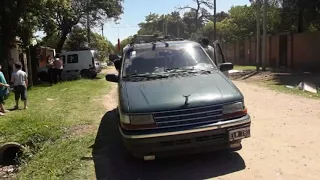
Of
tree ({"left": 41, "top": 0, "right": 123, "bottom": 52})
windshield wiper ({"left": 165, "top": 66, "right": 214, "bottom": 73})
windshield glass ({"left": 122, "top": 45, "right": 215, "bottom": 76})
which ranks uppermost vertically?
tree ({"left": 41, "top": 0, "right": 123, "bottom": 52})

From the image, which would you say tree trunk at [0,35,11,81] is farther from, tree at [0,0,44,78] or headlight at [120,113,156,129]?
headlight at [120,113,156,129]

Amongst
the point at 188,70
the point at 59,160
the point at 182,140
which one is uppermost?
the point at 188,70

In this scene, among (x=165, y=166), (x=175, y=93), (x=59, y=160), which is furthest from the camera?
(x=59, y=160)

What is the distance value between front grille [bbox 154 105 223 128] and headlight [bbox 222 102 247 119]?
0.19m

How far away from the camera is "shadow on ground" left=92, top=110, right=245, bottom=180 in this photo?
528 centimetres

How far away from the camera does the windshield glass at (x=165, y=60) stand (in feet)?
21.5

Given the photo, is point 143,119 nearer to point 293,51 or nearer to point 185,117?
point 185,117

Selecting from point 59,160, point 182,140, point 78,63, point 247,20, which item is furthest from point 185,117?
point 247,20

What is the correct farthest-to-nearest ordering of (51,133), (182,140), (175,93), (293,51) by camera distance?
1. (293,51)
2. (51,133)
3. (175,93)
4. (182,140)

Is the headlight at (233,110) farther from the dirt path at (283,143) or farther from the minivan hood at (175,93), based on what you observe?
the dirt path at (283,143)

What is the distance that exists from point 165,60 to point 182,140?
2.01 meters

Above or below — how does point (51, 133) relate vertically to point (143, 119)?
below

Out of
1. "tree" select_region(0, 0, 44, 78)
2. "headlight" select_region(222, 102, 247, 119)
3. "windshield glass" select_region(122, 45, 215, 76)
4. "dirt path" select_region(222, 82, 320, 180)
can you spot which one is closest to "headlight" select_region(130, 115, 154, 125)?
"headlight" select_region(222, 102, 247, 119)

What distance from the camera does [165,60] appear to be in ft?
22.0
